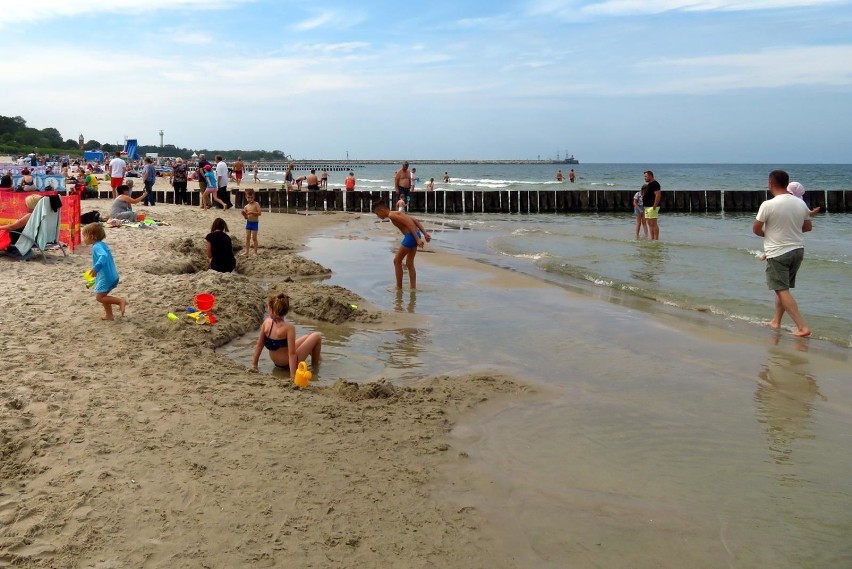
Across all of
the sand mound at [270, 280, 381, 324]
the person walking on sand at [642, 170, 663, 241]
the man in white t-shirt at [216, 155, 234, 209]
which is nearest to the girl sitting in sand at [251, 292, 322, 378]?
the sand mound at [270, 280, 381, 324]

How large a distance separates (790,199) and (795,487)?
5111mm

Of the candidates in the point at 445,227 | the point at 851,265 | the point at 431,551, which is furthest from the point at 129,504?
the point at 445,227

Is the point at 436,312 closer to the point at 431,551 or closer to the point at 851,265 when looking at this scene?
the point at 431,551

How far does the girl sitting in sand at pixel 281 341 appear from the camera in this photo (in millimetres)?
6410

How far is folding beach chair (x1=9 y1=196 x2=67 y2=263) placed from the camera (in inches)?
399

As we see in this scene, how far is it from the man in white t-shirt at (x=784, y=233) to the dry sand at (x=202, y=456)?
4.34 meters

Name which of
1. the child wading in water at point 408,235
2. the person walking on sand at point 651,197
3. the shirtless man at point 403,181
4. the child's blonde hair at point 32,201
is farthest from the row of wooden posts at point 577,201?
the child's blonde hair at point 32,201

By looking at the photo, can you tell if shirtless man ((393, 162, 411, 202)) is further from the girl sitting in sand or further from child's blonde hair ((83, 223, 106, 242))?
the girl sitting in sand

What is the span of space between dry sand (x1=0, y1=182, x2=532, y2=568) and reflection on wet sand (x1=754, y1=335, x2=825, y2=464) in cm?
193

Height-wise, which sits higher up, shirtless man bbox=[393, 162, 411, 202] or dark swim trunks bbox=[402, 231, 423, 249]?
shirtless man bbox=[393, 162, 411, 202]

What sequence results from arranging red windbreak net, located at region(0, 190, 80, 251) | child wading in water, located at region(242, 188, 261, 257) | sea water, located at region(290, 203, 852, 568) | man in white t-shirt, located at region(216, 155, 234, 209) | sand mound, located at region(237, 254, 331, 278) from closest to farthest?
sea water, located at region(290, 203, 852, 568)
red windbreak net, located at region(0, 190, 80, 251)
sand mound, located at region(237, 254, 331, 278)
child wading in water, located at region(242, 188, 261, 257)
man in white t-shirt, located at region(216, 155, 234, 209)

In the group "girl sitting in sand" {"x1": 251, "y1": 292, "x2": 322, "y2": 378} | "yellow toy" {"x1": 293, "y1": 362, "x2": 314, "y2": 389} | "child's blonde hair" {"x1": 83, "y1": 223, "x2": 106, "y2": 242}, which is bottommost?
"yellow toy" {"x1": 293, "y1": 362, "x2": 314, "y2": 389}

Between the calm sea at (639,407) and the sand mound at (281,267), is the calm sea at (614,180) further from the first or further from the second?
the calm sea at (639,407)

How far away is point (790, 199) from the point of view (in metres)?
8.50
